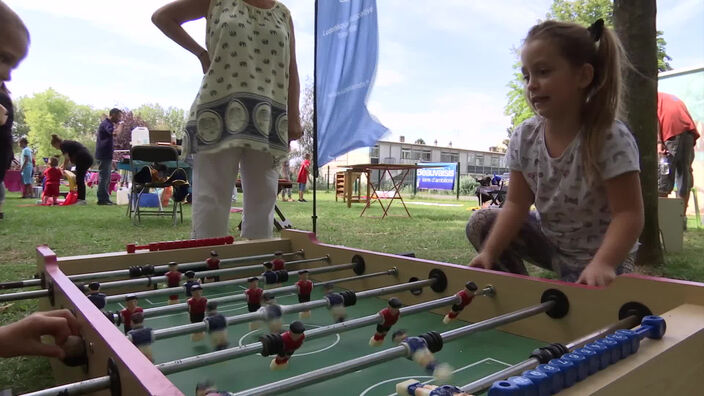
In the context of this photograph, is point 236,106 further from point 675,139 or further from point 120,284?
point 675,139

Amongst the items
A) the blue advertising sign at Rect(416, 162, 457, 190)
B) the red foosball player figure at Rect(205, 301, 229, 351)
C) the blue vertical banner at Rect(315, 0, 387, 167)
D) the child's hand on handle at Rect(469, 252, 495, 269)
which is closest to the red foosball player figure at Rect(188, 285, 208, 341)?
the red foosball player figure at Rect(205, 301, 229, 351)

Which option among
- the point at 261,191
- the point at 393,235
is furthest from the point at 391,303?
the point at 393,235

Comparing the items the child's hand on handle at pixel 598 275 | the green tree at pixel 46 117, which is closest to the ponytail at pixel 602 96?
the child's hand on handle at pixel 598 275

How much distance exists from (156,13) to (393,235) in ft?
8.14

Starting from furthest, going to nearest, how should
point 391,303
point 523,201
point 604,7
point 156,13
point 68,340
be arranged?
point 604,7 → point 156,13 → point 523,201 → point 391,303 → point 68,340

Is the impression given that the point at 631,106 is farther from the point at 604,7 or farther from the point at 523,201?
the point at 604,7

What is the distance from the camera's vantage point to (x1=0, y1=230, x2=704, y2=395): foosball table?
1.78 ft

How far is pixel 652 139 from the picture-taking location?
2336 millimetres

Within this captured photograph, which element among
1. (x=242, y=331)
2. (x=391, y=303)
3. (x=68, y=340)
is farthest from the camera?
(x=242, y=331)

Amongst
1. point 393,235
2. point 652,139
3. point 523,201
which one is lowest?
point 393,235

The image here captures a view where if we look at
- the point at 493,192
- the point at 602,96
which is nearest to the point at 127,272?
the point at 602,96

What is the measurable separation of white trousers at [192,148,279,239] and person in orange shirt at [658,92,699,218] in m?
3.22

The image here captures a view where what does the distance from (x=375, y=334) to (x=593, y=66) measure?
947mm

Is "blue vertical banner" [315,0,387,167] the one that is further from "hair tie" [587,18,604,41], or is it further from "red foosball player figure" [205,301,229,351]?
"red foosball player figure" [205,301,229,351]
